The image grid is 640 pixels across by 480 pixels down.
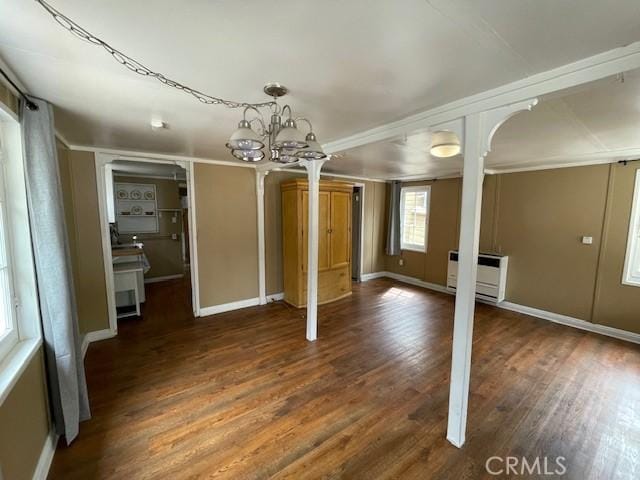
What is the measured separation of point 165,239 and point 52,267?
15.4ft

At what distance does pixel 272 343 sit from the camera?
3.18 meters

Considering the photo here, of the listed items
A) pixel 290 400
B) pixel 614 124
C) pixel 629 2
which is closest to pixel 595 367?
pixel 614 124

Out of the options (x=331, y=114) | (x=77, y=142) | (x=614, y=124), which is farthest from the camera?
(x=77, y=142)

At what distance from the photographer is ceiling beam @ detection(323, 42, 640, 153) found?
3.88 ft

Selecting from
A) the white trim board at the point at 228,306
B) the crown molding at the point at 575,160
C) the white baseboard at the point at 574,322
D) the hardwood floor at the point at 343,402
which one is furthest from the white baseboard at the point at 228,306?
the crown molding at the point at 575,160

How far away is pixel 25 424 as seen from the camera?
142cm

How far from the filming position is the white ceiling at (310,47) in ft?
3.19

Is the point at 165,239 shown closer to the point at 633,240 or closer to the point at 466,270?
the point at 466,270

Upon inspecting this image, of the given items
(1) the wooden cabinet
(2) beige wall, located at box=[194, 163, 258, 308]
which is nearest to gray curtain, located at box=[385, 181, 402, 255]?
(1) the wooden cabinet

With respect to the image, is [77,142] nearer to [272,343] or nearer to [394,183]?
[272,343]

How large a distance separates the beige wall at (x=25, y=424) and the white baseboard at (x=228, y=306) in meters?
2.29

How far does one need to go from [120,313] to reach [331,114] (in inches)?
166

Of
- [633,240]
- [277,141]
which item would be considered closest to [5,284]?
[277,141]

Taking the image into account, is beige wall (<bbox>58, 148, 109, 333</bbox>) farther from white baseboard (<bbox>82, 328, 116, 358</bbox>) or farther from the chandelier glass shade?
the chandelier glass shade
